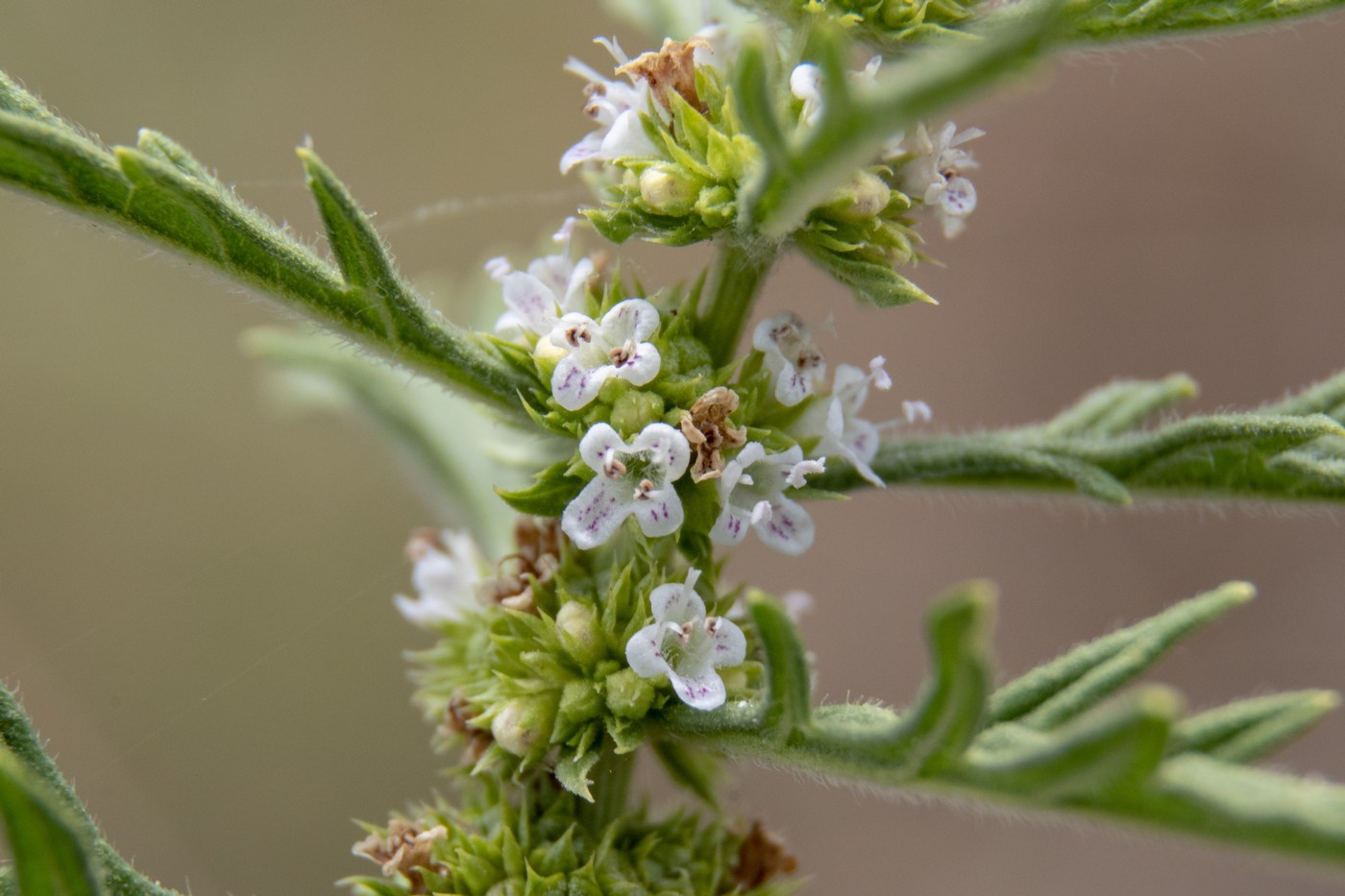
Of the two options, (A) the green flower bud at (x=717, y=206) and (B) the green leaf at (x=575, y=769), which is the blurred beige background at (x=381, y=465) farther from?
(A) the green flower bud at (x=717, y=206)

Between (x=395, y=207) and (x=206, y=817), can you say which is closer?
(x=206, y=817)

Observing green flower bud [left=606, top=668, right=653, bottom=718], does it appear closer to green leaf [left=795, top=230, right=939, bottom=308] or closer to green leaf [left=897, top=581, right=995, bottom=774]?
green leaf [left=897, top=581, right=995, bottom=774]

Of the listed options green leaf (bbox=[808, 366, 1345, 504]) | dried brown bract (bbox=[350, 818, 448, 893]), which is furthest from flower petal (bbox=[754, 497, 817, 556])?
dried brown bract (bbox=[350, 818, 448, 893])

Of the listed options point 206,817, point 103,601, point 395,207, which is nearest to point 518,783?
point 206,817

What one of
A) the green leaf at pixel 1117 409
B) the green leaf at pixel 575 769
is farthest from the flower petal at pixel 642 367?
the green leaf at pixel 1117 409

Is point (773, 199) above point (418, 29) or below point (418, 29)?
below

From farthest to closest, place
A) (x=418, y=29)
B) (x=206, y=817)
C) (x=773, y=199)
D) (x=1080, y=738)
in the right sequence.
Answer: (x=418, y=29), (x=206, y=817), (x=773, y=199), (x=1080, y=738)

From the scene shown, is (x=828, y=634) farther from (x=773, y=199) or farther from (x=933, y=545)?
(x=773, y=199)
